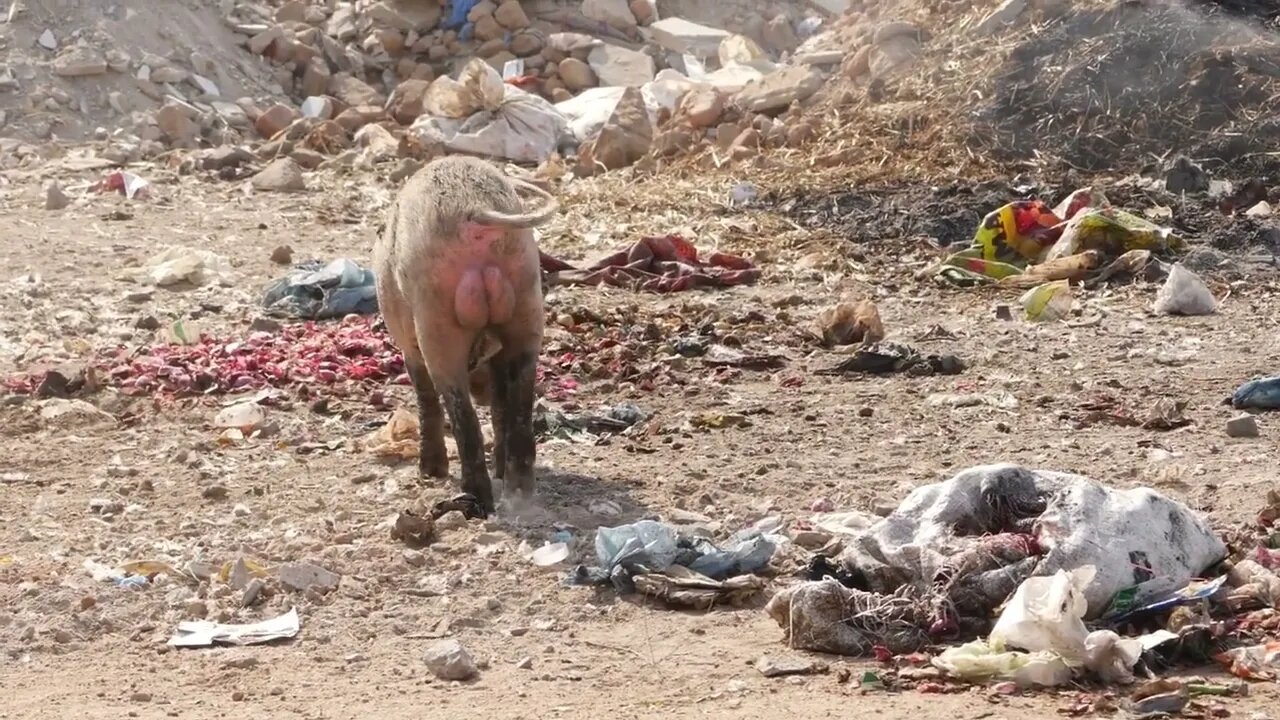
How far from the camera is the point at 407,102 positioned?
16.0 m

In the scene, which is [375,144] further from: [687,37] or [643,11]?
[643,11]

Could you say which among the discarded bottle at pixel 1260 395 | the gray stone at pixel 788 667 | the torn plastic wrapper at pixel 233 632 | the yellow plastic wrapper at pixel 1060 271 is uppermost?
the gray stone at pixel 788 667

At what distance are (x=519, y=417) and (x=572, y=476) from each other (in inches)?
21.9

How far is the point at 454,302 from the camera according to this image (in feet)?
21.1

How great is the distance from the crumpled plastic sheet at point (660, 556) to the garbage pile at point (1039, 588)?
0.30 meters

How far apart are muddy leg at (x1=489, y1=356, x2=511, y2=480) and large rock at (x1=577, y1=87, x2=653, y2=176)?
7258 millimetres

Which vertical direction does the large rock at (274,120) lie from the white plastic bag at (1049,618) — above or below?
below

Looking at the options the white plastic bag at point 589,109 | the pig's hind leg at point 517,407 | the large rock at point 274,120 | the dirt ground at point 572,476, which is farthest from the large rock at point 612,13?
the pig's hind leg at point 517,407

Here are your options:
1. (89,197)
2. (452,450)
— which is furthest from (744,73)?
(452,450)

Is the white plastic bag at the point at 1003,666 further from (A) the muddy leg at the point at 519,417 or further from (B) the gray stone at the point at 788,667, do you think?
(A) the muddy leg at the point at 519,417

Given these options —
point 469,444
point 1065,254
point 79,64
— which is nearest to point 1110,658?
point 469,444

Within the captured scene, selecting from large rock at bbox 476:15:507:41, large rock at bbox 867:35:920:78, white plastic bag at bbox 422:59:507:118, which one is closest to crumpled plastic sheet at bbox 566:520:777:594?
large rock at bbox 867:35:920:78

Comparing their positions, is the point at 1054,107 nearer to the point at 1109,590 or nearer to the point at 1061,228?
the point at 1061,228

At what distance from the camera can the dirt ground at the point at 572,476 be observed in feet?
16.7
